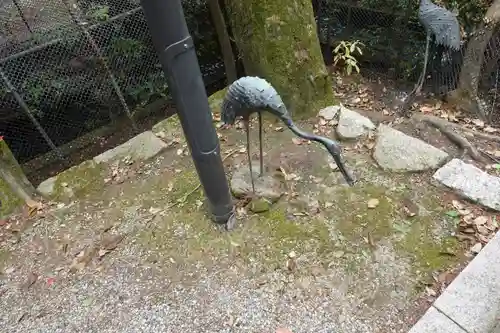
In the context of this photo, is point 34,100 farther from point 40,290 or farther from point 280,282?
point 280,282

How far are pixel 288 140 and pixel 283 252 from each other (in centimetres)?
126

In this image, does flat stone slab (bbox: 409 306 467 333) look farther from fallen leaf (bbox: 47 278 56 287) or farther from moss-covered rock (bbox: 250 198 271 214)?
fallen leaf (bbox: 47 278 56 287)

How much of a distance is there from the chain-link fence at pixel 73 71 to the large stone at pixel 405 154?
9.43 ft

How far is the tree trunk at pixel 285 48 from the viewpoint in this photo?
12.1 ft

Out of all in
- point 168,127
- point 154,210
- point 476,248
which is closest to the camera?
point 476,248

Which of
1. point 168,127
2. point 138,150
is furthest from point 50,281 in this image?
point 168,127

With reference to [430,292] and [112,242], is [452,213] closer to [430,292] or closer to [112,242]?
[430,292]

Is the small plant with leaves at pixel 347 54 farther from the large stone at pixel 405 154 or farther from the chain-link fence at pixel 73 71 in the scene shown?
the chain-link fence at pixel 73 71

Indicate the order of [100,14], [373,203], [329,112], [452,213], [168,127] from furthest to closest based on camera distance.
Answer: [100,14] → [168,127] → [329,112] → [373,203] → [452,213]

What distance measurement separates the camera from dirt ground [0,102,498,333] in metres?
2.67

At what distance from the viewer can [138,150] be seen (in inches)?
158

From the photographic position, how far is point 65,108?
16.4 feet

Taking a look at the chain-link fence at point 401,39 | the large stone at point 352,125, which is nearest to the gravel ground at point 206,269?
the large stone at point 352,125

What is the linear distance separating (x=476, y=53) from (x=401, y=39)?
941mm
